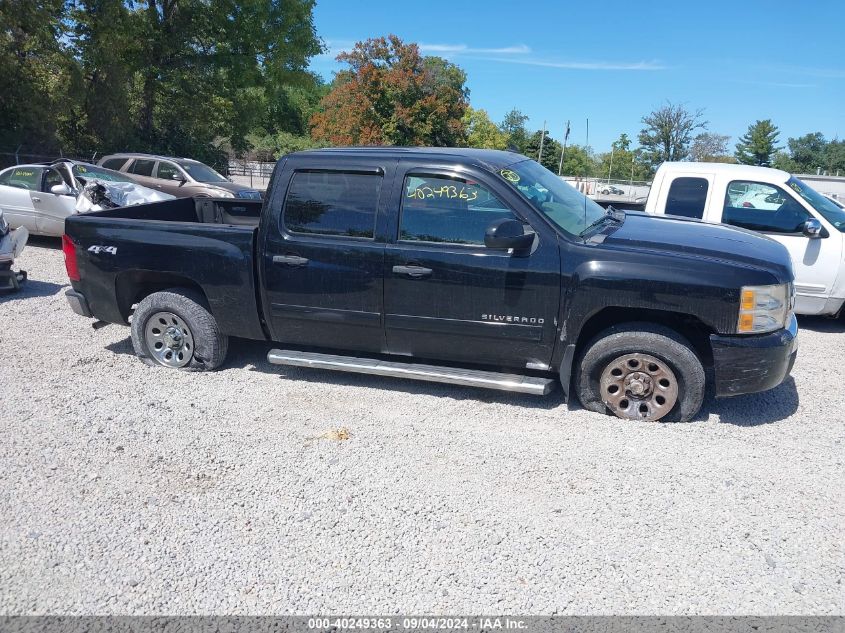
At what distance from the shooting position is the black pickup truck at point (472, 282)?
4391 mm

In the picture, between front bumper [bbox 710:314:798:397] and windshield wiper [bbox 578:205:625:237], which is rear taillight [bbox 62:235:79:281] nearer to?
windshield wiper [bbox 578:205:625:237]

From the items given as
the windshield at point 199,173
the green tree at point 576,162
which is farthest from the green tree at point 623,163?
the windshield at point 199,173

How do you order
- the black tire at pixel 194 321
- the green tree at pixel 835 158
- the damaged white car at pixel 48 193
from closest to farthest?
the black tire at pixel 194 321 < the damaged white car at pixel 48 193 < the green tree at pixel 835 158

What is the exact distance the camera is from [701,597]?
2947mm

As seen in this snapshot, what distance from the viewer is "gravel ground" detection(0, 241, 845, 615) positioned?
9.85 ft

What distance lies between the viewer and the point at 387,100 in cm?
3844

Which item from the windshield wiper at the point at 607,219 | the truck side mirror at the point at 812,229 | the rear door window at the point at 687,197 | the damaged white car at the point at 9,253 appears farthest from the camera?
the damaged white car at the point at 9,253

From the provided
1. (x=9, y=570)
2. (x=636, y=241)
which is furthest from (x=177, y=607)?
(x=636, y=241)

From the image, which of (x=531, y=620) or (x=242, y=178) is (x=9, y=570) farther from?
(x=242, y=178)

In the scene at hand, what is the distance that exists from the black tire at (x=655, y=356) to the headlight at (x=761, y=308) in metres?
0.39

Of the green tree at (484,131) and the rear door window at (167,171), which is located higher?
the green tree at (484,131)

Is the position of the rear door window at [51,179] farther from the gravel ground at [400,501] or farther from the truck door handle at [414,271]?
the truck door handle at [414,271]

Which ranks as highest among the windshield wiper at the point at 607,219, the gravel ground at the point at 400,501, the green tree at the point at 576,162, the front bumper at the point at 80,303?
the green tree at the point at 576,162

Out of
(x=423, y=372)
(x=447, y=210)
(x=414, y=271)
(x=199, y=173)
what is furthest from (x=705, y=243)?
(x=199, y=173)
